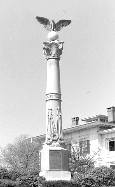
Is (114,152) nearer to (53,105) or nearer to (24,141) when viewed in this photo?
(24,141)

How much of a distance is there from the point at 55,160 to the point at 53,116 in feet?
8.01

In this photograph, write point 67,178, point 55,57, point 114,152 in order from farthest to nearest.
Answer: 1. point 114,152
2. point 55,57
3. point 67,178

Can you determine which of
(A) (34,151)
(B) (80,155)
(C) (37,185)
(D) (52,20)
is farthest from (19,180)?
(A) (34,151)

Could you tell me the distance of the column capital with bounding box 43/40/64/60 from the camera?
76.7 feet

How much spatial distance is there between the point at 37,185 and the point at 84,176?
3.03m

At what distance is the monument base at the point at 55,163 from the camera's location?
21.2 m

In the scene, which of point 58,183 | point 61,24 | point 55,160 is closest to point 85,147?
point 61,24

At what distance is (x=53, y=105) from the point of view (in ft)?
73.6

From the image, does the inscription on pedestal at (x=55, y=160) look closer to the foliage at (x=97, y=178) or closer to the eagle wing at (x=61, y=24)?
the foliage at (x=97, y=178)

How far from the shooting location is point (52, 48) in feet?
77.1

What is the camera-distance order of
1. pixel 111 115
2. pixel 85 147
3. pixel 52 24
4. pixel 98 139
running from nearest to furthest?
pixel 52 24
pixel 98 139
pixel 85 147
pixel 111 115

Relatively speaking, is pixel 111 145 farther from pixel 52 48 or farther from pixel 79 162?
pixel 52 48

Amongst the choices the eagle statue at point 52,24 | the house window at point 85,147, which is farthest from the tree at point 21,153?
the eagle statue at point 52,24

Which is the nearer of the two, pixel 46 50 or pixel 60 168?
pixel 60 168
